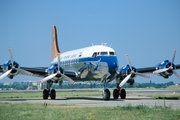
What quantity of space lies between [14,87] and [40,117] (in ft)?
408

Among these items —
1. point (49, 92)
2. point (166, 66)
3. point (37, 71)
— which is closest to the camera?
point (166, 66)

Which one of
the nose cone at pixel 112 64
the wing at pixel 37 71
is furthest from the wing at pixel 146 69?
the wing at pixel 37 71

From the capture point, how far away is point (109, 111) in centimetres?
1927

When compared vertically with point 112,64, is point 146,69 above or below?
below

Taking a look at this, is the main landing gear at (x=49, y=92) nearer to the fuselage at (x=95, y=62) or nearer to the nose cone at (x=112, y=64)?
the fuselage at (x=95, y=62)

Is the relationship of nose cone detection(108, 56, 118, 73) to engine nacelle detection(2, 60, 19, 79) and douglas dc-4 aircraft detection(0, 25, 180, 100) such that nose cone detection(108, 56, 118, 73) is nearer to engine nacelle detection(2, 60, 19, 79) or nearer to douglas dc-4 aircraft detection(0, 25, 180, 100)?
douglas dc-4 aircraft detection(0, 25, 180, 100)

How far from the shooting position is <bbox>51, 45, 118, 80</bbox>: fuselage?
2933 centimetres

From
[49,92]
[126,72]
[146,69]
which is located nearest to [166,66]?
[146,69]

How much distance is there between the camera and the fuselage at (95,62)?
96.2 ft

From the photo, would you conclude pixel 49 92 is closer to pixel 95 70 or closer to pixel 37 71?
pixel 37 71

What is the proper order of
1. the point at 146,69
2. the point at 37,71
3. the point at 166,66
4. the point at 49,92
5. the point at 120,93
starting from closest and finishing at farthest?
the point at 166,66
the point at 37,71
the point at 146,69
the point at 120,93
the point at 49,92

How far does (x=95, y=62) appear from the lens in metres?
30.0

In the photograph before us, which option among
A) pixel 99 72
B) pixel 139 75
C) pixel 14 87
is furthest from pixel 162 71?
pixel 14 87

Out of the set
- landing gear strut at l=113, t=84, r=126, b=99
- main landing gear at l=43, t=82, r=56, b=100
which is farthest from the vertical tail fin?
landing gear strut at l=113, t=84, r=126, b=99
